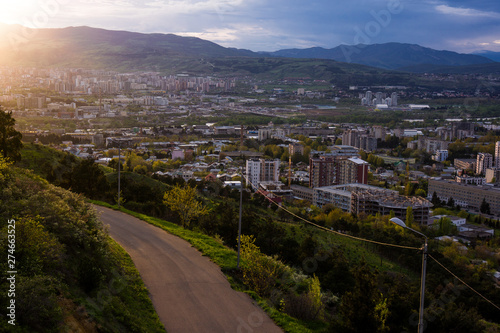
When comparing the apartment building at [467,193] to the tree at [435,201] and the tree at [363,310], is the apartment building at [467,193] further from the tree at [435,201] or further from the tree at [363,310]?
the tree at [363,310]

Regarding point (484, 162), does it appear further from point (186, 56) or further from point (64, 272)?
point (186, 56)

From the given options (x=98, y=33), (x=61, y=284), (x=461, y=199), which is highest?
(x=98, y=33)

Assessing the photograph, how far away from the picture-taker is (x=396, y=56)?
102 metres

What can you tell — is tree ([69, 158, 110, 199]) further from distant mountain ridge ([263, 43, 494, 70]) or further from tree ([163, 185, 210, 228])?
distant mountain ridge ([263, 43, 494, 70])

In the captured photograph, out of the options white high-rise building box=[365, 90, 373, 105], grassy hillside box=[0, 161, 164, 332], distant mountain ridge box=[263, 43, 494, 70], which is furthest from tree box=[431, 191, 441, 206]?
distant mountain ridge box=[263, 43, 494, 70]

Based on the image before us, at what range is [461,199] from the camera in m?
24.8

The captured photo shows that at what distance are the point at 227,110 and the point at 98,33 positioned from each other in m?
46.1

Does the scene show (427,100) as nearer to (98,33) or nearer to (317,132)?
(317,132)

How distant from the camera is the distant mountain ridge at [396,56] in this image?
102 meters

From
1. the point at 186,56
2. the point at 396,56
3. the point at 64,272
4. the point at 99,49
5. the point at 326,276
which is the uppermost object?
the point at 396,56

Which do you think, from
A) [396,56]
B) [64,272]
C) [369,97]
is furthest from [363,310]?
[396,56]

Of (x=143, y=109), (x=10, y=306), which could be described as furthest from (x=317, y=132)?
(x=10, y=306)

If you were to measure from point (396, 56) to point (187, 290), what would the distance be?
10512cm

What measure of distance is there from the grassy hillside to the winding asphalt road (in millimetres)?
181
